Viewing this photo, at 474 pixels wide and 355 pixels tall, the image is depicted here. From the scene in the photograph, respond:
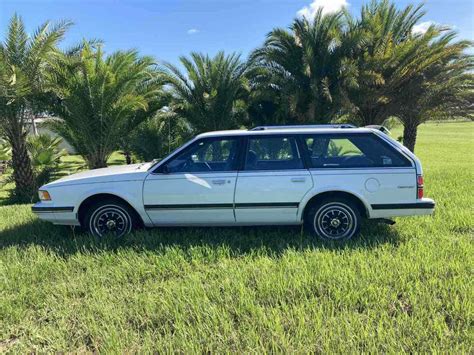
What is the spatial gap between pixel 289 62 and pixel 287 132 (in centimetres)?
799

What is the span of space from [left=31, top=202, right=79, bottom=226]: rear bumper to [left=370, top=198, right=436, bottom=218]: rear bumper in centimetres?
404

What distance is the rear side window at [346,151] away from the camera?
4.70m

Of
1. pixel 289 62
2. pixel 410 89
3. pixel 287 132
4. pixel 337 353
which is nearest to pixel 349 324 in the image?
pixel 337 353

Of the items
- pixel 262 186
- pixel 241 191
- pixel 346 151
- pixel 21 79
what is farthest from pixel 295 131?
pixel 21 79

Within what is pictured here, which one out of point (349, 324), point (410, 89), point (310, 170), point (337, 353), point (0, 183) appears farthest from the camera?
point (0, 183)

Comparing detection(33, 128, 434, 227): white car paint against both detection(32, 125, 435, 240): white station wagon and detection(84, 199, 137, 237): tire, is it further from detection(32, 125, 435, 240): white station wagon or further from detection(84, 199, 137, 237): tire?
detection(84, 199, 137, 237): tire

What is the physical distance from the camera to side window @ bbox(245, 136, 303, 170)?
4746 millimetres

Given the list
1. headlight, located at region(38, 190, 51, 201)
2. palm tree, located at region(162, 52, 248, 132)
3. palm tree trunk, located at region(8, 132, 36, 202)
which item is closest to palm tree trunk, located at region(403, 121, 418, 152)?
palm tree, located at region(162, 52, 248, 132)

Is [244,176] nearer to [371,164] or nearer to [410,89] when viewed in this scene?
[371,164]

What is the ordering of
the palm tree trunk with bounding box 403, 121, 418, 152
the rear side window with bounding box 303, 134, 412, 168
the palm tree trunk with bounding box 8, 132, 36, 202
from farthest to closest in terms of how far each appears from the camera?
the palm tree trunk with bounding box 403, 121, 418, 152, the palm tree trunk with bounding box 8, 132, 36, 202, the rear side window with bounding box 303, 134, 412, 168

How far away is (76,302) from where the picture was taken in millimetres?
3344

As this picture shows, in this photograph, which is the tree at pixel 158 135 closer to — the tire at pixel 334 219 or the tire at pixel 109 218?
the tire at pixel 109 218

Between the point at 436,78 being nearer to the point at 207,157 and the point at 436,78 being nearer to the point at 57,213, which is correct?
the point at 207,157

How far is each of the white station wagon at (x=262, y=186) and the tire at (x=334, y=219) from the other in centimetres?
1
